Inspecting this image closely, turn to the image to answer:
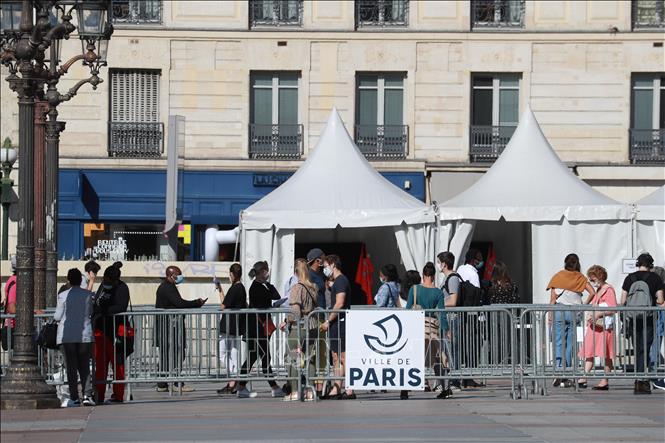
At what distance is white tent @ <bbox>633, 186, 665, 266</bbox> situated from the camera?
24766 millimetres

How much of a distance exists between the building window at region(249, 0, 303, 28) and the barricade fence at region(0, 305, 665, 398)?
17023mm

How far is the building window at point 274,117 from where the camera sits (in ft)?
115

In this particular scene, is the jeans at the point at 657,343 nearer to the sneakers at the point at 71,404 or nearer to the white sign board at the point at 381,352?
the white sign board at the point at 381,352

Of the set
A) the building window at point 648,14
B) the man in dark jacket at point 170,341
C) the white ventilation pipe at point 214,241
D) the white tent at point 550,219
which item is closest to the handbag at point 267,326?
the man in dark jacket at point 170,341

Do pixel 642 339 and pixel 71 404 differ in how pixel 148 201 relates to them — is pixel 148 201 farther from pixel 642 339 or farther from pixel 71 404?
pixel 642 339

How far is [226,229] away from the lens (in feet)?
115

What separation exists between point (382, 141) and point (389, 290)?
15771mm

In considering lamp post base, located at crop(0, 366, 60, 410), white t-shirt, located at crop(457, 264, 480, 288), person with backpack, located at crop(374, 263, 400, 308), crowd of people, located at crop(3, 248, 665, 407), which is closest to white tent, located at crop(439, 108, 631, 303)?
white t-shirt, located at crop(457, 264, 480, 288)

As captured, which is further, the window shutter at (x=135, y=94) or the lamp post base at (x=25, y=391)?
the window shutter at (x=135, y=94)

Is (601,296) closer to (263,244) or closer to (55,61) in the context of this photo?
(263,244)

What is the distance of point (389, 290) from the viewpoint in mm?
19719

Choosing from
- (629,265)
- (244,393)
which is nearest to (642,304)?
(244,393)

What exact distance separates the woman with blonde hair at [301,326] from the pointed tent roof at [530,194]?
270 inches

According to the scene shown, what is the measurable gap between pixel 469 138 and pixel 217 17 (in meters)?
5.91
